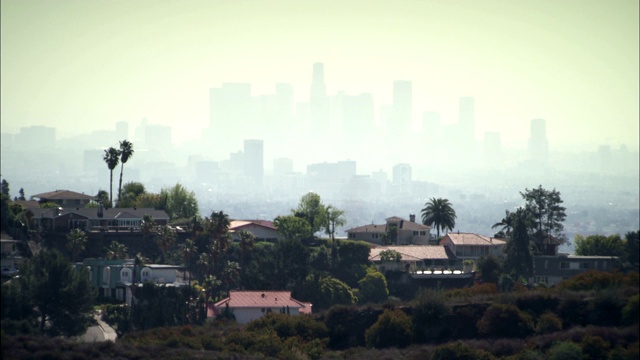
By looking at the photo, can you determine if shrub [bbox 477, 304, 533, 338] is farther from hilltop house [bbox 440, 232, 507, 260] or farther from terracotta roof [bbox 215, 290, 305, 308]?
hilltop house [bbox 440, 232, 507, 260]

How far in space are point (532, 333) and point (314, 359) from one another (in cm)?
1049

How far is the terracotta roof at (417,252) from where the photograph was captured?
280 feet

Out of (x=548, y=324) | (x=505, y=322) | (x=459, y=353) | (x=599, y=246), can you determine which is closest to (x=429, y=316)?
(x=505, y=322)

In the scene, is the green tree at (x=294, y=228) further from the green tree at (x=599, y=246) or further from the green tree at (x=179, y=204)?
the green tree at (x=599, y=246)

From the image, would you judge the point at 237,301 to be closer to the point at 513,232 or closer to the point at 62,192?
the point at 513,232

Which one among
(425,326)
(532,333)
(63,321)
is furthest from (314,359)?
(63,321)

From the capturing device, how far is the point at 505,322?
53906 millimetres

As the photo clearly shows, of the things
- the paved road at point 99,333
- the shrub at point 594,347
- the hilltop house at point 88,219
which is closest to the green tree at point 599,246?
the shrub at point 594,347

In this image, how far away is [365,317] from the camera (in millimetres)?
59406

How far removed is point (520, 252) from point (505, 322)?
23.0m

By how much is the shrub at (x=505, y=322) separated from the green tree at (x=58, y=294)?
2269 cm

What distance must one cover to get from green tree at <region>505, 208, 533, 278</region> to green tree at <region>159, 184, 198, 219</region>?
30161 mm

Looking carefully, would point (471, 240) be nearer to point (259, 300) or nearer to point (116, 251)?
point (259, 300)

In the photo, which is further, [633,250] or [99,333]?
[99,333]
